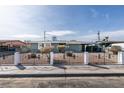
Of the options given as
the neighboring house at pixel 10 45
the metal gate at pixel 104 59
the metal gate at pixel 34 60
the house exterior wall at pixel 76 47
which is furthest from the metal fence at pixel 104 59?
the neighboring house at pixel 10 45

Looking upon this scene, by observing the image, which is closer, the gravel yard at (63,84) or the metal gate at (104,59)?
the gravel yard at (63,84)

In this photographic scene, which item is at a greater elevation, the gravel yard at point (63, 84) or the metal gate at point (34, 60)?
the metal gate at point (34, 60)

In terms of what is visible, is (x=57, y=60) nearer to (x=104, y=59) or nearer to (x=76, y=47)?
(x=104, y=59)

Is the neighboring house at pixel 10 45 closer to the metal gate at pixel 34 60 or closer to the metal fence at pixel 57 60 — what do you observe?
the metal fence at pixel 57 60

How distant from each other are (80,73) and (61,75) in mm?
1196

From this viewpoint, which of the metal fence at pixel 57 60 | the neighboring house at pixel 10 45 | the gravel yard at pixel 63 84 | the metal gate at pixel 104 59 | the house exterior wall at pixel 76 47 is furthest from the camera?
the house exterior wall at pixel 76 47

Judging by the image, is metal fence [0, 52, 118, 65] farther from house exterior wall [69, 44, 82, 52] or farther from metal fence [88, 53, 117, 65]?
house exterior wall [69, 44, 82, 52]

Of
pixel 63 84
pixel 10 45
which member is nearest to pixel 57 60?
pixel 63 84

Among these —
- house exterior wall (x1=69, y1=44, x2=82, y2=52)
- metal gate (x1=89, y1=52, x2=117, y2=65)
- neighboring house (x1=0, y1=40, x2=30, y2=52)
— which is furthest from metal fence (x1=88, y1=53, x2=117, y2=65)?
neighboring house (x1=0, y1=40, x2=30, y2=52)

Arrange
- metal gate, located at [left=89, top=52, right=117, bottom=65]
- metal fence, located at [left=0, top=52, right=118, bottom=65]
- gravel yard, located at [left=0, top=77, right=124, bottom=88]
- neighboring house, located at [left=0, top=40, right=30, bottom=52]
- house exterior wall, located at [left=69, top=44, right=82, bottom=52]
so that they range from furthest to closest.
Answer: house exterior wall, located at [left=69, top=44, right=82, bottom=52] < neighboring house, located at [left=0, top=40, right=30, bottom=52] < metal gate, located at [left=89, top=52, right=117, bottom=65] < metal fence, located at [left=0, top=52, right=118, bottom=65] < gravel yard, located at [left=0, top=77, right=124, bottom=88]

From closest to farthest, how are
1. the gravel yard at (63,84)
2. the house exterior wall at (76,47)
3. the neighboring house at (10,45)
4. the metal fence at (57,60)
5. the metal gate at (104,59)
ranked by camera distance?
the gravel yard at (63,84) → the metal fence at (57,60) → the metal gate at (104,59) → the neighboring house at (10,45) → the house exterior wall at (76,47)

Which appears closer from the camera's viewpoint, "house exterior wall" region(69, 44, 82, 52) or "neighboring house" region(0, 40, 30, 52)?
"neighboring house" region(0, 40, 30, 52)

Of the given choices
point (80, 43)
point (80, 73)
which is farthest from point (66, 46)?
point (80, 73)

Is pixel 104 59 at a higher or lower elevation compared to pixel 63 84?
higher
